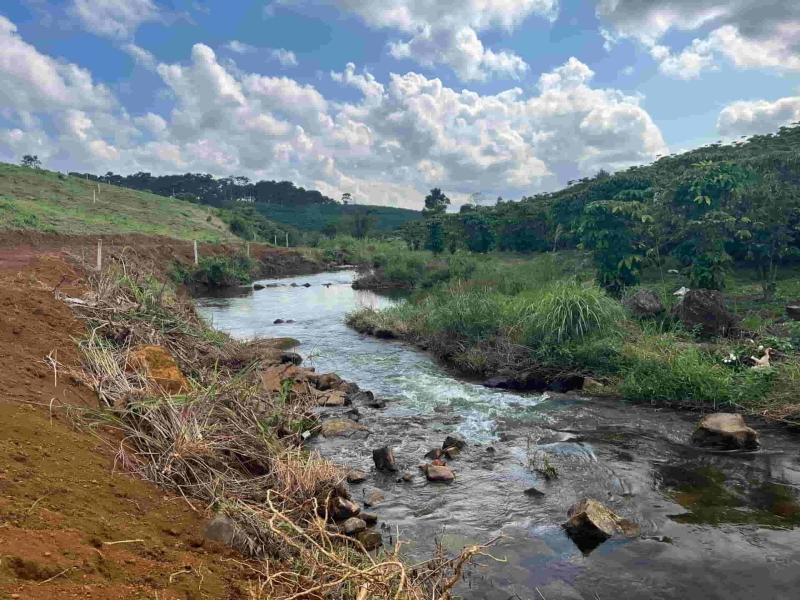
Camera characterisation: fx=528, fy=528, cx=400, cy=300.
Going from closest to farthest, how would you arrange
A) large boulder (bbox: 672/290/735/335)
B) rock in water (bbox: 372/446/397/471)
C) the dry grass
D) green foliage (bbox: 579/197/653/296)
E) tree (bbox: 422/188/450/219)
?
the dry grass < rock in water (bbox: 372/446/397/471) < large boulder (bbox: 672/290/735/335) < green foliage (bbox: 579/197/653/296) < tree (bbox: 422/188/450/219)

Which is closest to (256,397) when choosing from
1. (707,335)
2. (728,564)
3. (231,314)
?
(728,564)

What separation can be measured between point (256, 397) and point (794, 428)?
22.7ft

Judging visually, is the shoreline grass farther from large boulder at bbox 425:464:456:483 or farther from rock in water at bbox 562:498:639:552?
large boulder at bbox 425:464:456:483

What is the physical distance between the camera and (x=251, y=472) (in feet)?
16.4

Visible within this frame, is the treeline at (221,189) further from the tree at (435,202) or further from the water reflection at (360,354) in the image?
the water reflection at (360,354)

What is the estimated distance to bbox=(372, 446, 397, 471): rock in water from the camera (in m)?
6.14

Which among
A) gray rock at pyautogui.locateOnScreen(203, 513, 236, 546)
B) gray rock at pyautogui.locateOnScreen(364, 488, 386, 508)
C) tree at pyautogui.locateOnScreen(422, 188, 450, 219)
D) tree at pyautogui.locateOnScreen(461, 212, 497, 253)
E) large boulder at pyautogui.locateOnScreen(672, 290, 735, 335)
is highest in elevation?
tree at pyautogui.locateOnScreen(422, 188, 450, 219)

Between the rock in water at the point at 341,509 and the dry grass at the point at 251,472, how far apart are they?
0.20 feet

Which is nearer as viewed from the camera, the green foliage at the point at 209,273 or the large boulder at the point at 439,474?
the large boulder at the point at 439,474

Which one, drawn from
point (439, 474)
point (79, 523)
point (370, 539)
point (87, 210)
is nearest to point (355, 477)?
point (439, 474)

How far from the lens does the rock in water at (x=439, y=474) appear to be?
230 inches

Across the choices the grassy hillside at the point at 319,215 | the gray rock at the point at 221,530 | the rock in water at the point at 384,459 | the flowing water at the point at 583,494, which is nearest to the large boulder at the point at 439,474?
the flowing water at the point at 583,494

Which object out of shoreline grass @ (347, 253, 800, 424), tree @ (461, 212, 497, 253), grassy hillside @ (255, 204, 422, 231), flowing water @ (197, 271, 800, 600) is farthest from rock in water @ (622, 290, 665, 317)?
grassy hillside @ (255, 204, 422, 231)

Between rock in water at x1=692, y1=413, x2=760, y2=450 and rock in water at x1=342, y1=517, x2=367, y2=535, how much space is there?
179 inches
